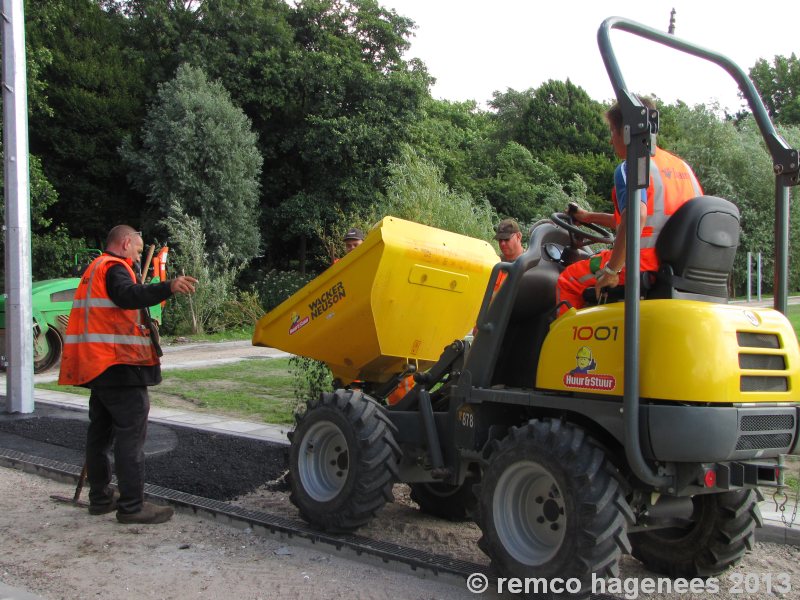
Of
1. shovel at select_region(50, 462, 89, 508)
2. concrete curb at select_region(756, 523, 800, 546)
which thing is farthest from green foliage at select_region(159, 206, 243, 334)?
concrete curb at select_region(756, 523, 800, 546)

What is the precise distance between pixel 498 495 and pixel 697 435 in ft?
3.45

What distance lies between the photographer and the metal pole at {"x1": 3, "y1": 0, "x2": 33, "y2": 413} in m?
9.17

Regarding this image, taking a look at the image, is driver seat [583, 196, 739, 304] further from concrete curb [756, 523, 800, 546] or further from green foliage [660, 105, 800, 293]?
green foliage [660, 105, 800, 293]

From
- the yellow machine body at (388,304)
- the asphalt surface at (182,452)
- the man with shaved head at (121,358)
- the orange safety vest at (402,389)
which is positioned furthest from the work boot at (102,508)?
the orange safety vest at (402,389)

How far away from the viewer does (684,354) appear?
134 inches

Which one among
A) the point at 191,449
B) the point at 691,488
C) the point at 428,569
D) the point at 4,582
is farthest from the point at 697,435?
the point at 191,449

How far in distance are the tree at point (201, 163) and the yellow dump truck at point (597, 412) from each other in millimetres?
20859

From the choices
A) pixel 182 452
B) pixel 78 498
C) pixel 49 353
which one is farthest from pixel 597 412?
pixel 49 353

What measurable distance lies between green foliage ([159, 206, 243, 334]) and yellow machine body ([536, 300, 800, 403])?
16.9 metres

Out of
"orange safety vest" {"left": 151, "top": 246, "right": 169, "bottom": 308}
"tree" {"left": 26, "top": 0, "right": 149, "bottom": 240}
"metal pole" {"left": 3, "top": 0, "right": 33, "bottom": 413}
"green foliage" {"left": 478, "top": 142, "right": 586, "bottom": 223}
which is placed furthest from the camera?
"green foliage" {"left": 478, "top": 142, "right": 586, "bottom": 223}

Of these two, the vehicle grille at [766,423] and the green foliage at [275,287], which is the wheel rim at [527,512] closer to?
the vehicle grille at [766,423]

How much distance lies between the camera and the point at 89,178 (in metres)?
28.8

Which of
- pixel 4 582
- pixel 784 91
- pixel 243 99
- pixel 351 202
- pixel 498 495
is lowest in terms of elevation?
pixel 4 582

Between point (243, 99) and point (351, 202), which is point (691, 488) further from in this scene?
point (243, 99)
